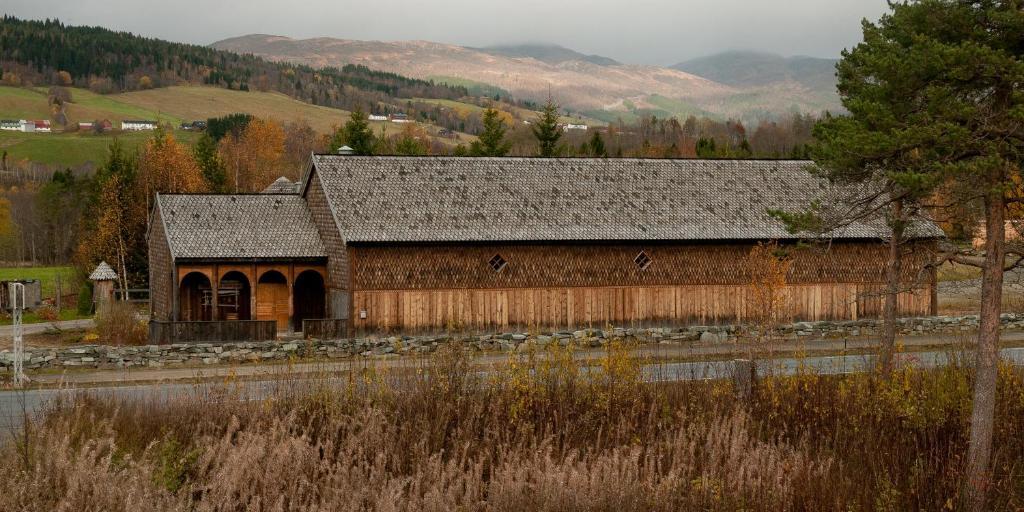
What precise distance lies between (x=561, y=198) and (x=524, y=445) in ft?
74.7

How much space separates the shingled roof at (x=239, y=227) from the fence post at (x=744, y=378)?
21438 mm

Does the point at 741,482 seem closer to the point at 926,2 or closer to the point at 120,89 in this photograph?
the point at 926,2

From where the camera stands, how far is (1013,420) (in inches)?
627

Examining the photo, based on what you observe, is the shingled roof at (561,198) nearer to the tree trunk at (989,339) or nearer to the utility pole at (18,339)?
the utility pole at (18,339)

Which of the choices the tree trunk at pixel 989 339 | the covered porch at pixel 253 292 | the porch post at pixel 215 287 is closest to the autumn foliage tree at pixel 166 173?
the covered porch at pixel 253 292

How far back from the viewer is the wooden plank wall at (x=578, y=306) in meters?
33.8

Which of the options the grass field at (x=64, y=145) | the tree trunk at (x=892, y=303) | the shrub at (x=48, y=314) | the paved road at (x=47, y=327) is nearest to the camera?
the tree trunk at (x=892, y=303)

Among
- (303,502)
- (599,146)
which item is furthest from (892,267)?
(599,146)

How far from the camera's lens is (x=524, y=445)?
48.3 ft

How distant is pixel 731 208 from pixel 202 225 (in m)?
17.9

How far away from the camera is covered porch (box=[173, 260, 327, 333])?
117 ft

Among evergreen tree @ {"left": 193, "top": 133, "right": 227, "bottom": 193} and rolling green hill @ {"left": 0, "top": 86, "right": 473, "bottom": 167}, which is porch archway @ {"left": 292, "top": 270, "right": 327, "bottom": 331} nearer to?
evergreen tree @ {"left": 193, "top": 133, "right": 227, "bottom": 193}

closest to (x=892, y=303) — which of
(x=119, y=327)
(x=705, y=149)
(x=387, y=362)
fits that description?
(x=387, y=362)

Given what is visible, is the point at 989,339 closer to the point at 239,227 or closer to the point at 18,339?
the point at 18,339
